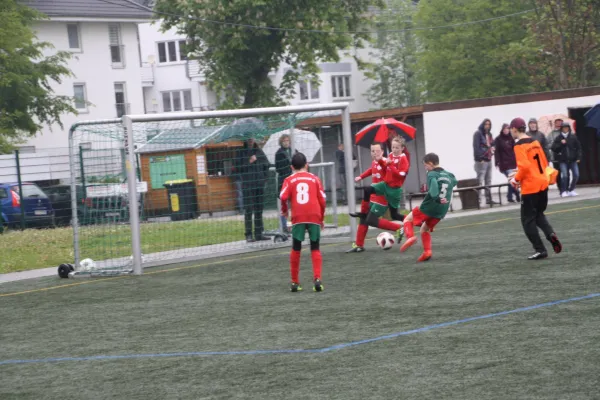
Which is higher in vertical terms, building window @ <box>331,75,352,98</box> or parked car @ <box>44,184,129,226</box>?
building window @ <box>331,75,352,98</box>

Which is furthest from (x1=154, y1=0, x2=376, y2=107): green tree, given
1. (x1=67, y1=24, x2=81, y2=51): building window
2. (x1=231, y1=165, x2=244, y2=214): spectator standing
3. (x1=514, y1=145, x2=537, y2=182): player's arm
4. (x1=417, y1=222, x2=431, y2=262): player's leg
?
(x1=514, y1=145, x2=537, y2=182): player's arm

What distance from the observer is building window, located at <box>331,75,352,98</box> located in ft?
235

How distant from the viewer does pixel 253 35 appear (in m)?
39.9

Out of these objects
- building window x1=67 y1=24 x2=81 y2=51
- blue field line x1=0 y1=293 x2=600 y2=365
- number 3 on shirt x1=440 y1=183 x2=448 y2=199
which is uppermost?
building window x1=67 y1=24 x2=81 y2=51

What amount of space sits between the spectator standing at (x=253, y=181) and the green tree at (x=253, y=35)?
20.3 metres

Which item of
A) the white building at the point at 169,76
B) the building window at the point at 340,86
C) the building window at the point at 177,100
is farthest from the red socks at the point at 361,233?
the building window at the point at 340,86

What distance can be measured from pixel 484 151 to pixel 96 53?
106 feet

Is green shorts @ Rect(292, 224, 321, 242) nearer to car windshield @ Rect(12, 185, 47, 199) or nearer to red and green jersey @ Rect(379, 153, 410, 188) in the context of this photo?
red and green jersey @ Rect(379, 153, 410, 188)

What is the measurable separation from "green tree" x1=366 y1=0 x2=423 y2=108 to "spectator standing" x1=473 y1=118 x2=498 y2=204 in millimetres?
49603

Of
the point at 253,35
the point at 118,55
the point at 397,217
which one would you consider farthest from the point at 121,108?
the point at 397,217

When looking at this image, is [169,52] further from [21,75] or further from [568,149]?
[568,149]

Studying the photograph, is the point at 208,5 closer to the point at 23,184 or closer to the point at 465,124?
the point at 465,124

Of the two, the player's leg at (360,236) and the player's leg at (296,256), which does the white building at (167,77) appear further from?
the player's leg at (296,256)

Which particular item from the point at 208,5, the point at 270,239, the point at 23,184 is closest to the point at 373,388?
the point at 270,239
